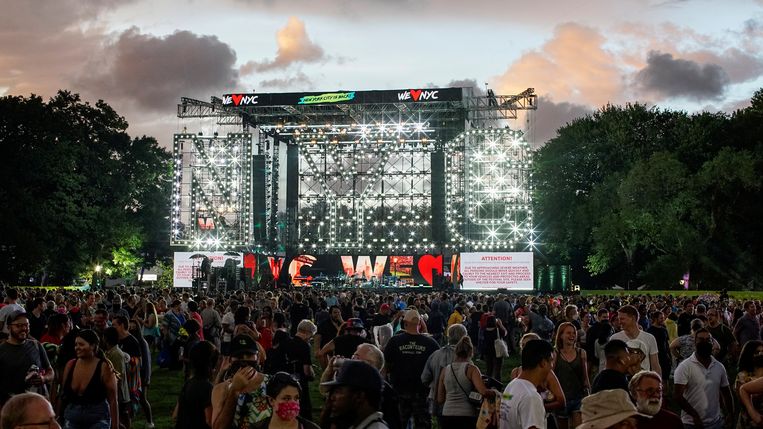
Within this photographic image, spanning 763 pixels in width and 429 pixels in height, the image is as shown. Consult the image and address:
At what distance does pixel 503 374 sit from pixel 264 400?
15.5 m

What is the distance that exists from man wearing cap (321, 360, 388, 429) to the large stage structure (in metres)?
45.6

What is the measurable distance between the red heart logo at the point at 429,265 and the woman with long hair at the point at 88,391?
44901 millimetres

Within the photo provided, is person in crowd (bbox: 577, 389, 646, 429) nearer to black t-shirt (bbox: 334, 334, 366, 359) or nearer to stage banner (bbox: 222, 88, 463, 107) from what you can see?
black t-shirt (bbox: 334, 334, 366, 359)

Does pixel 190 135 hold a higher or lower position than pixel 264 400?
higher

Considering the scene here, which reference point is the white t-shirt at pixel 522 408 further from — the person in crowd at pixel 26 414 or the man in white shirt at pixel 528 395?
the person in crowd at pixel 26 414

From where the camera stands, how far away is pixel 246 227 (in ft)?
174

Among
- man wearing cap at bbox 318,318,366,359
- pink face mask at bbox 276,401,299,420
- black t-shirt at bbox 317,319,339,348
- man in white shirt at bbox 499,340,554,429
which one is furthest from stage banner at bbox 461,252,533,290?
pink face mask at bbox 276,401,299,420

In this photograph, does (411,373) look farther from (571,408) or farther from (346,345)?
(571,408)

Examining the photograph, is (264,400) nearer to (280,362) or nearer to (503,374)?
(280,362)

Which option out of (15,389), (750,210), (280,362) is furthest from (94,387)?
(750,210)

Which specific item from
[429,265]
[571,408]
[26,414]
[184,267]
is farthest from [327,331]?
[184,267]

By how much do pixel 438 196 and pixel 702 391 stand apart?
142 feet

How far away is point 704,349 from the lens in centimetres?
883

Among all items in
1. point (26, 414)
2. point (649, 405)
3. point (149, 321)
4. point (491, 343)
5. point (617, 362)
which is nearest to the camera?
point (26, 414)
